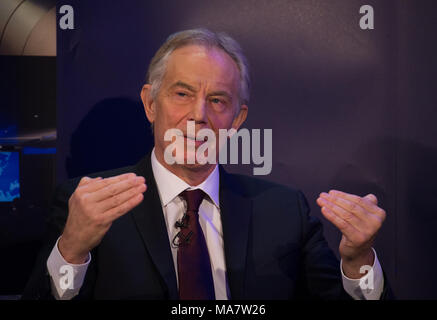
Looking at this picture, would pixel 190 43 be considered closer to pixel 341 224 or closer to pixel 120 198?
pixel 120 198

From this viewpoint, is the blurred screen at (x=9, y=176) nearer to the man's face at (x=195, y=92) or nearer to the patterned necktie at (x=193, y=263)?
the man's face at (x=195, y=92)

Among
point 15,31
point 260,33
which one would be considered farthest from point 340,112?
point 15,31

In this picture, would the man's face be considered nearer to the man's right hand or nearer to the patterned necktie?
the patterned necktie

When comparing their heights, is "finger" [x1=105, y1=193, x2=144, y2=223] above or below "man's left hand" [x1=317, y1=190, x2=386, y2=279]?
above

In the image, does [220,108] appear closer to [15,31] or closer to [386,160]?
[386,160]

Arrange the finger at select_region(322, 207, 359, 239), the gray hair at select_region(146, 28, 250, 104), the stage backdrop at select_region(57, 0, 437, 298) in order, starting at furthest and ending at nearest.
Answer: the stage backdrop at select_region(57, 0, 437, 298) → the gray hair at select_region(146, 28, 250, 104) → the finger at select_region(322, 207, 359, 239)

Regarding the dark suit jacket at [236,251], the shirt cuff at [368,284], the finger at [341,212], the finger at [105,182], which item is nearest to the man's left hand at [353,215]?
the finger at [341,212]

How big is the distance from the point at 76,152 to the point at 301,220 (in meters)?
0.99

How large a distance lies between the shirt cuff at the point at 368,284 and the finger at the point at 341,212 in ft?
0.61

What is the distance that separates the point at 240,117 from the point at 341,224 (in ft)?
2.19

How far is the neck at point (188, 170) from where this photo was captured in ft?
4.91

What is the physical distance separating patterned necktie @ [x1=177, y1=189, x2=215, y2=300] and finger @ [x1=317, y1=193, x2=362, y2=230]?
43cm

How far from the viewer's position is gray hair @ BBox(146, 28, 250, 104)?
5.00 feet

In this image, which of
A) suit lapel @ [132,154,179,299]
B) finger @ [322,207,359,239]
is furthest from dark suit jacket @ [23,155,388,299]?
finger @ [322,207,359,239]
